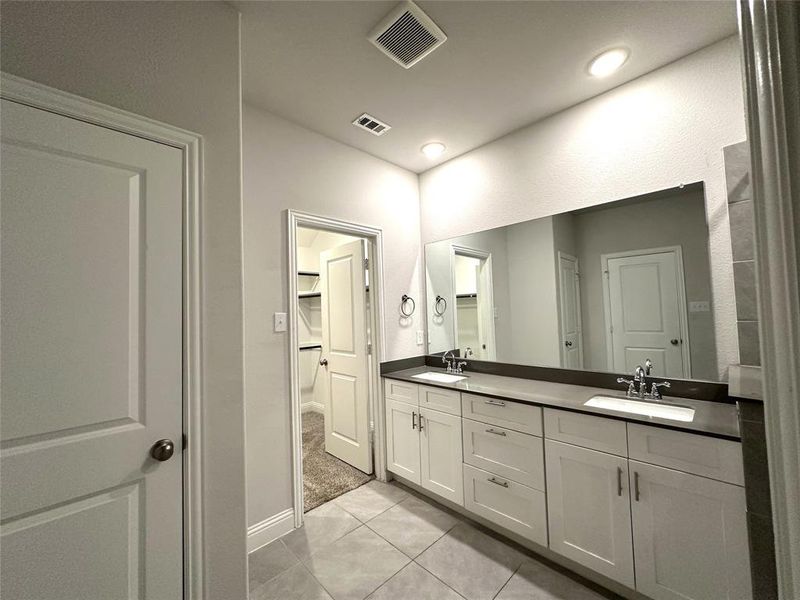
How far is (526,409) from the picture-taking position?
5.54 feet

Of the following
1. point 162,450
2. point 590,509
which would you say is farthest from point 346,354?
point 590,509

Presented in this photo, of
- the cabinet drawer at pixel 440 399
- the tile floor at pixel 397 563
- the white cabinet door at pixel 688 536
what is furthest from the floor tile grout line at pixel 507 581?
the cabinet drawer at pixel 440 399

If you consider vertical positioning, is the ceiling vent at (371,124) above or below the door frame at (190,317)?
above

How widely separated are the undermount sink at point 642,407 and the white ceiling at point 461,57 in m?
1.84

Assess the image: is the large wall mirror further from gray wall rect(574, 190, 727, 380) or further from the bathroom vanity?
the bathroom vanity

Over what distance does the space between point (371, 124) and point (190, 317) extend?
5.84ft

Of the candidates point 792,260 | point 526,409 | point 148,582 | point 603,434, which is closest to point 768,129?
point 792,260

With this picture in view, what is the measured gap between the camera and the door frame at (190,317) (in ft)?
3.63

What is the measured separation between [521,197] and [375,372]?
1788 millimetres

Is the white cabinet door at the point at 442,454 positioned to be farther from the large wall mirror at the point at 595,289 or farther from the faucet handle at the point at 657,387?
the faucet handle at the point at 657,387

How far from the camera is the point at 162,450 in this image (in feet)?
3.55

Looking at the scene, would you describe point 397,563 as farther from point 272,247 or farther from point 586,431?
point 272,247

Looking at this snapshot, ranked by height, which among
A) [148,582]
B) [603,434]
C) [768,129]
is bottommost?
[148,582]

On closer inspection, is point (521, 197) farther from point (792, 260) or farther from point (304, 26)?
point (792, 260)
